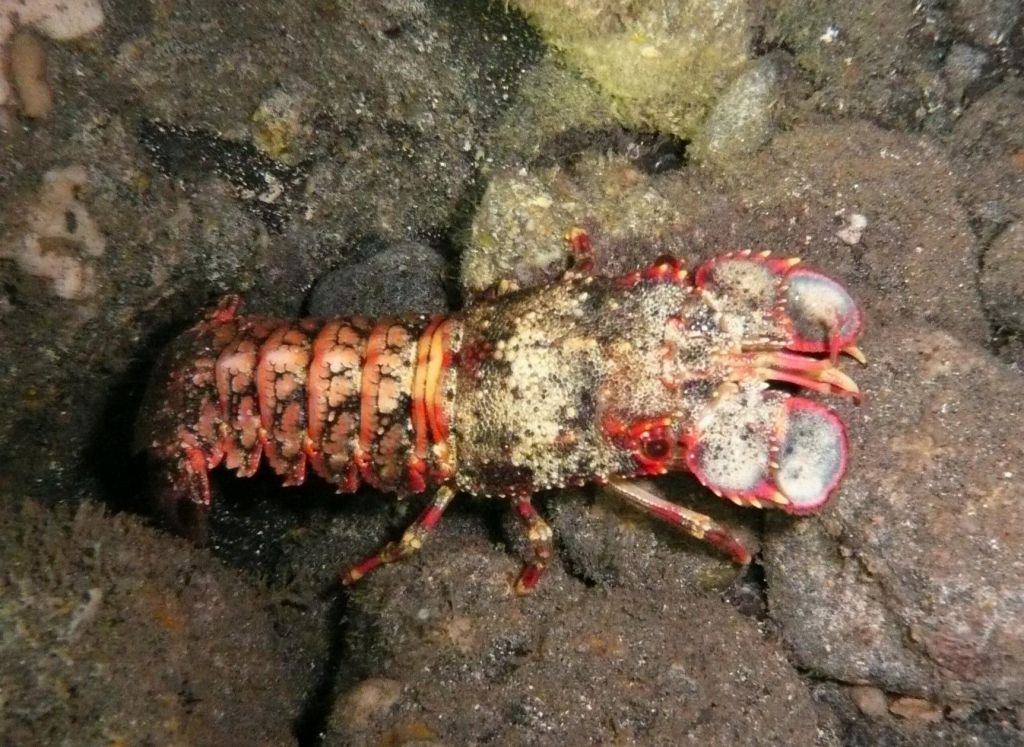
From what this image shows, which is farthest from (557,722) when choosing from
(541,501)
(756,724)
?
(541,501)

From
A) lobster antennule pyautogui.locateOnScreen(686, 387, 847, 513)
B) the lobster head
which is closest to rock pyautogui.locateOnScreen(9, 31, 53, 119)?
the lobster head

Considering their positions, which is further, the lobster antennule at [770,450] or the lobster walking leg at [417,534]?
the lobster walking leg at [417,534]

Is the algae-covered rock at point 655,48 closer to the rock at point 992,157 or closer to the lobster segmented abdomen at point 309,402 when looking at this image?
the rock at point 992,157

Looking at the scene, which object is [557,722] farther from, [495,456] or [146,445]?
[146,445]

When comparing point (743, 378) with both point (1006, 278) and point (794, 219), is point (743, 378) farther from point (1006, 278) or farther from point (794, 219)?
point (1006, 278)

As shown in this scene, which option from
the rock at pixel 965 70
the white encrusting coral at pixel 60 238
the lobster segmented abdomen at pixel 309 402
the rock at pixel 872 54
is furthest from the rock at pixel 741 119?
the white encrusting coral at pixel 60 238

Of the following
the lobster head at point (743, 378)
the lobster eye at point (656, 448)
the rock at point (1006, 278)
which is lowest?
the lobster eye at point (656, 448)

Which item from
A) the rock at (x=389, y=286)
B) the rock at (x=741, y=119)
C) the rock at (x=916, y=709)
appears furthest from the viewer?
the rock at (x=389, y=286)
